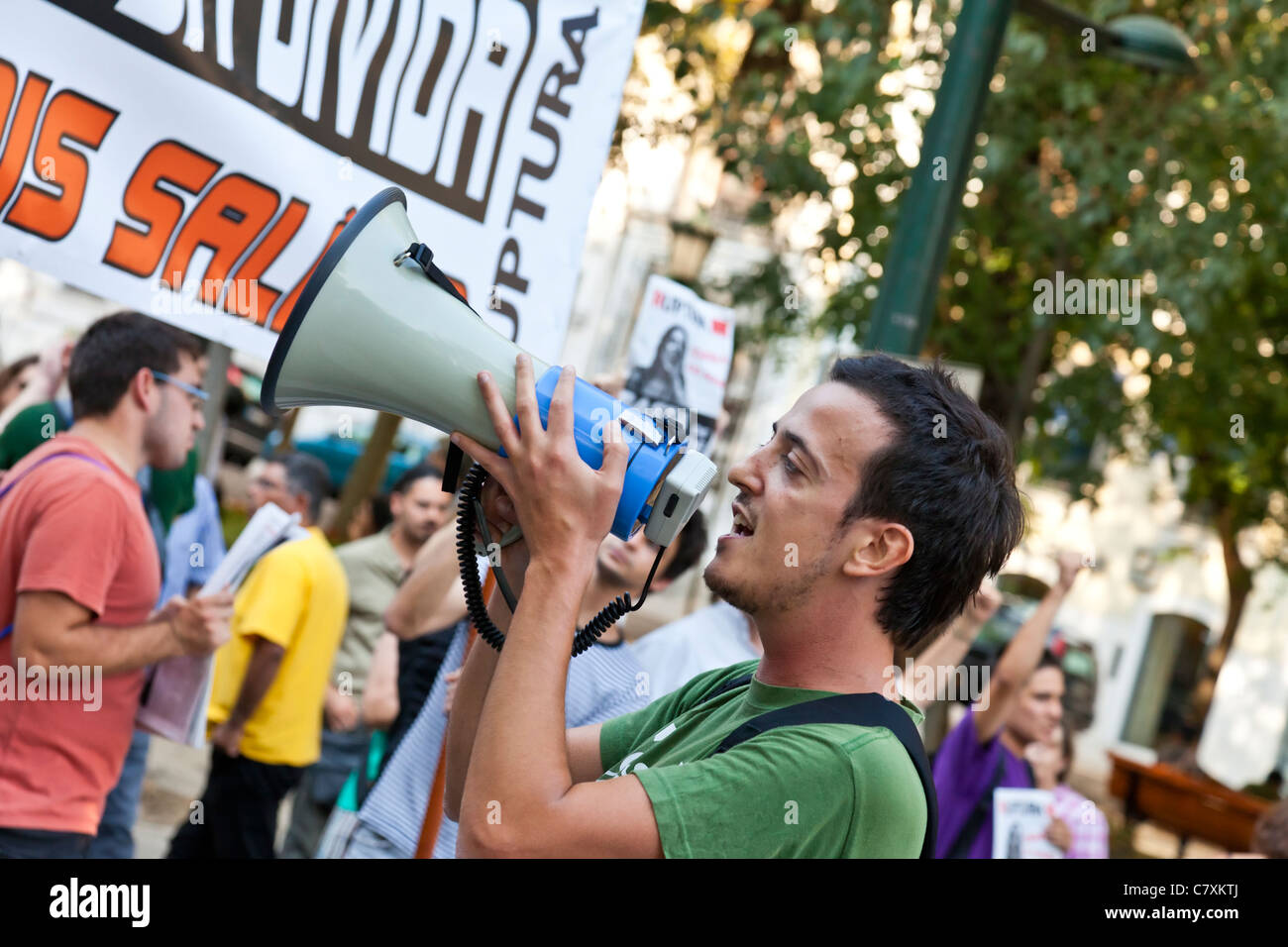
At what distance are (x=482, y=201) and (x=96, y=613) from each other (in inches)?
49.6

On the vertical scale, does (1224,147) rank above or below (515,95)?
above

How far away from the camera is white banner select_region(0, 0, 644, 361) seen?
2.59 m

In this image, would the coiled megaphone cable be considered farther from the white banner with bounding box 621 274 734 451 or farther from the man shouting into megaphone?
the white banner with bounding box 621 274 734 451

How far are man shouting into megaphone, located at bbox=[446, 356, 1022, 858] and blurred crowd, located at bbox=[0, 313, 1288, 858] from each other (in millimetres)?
670

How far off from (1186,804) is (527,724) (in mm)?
11178

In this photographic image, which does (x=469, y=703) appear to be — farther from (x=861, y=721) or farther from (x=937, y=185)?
(x=937, y=185)

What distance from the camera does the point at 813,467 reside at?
179cm

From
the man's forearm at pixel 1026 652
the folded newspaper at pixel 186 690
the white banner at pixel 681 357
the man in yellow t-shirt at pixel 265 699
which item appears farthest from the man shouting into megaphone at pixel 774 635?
the man in yellow t-shirt at pixel 265 699

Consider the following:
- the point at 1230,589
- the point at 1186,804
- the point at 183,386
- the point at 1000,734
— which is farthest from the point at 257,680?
the point at 1230,589

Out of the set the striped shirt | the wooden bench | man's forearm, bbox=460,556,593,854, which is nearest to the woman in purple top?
the striped shirt

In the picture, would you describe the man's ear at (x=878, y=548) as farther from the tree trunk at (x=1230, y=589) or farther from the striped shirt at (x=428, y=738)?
the tree trunk at (x=1230, y=589)

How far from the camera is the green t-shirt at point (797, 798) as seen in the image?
5.02 feet
